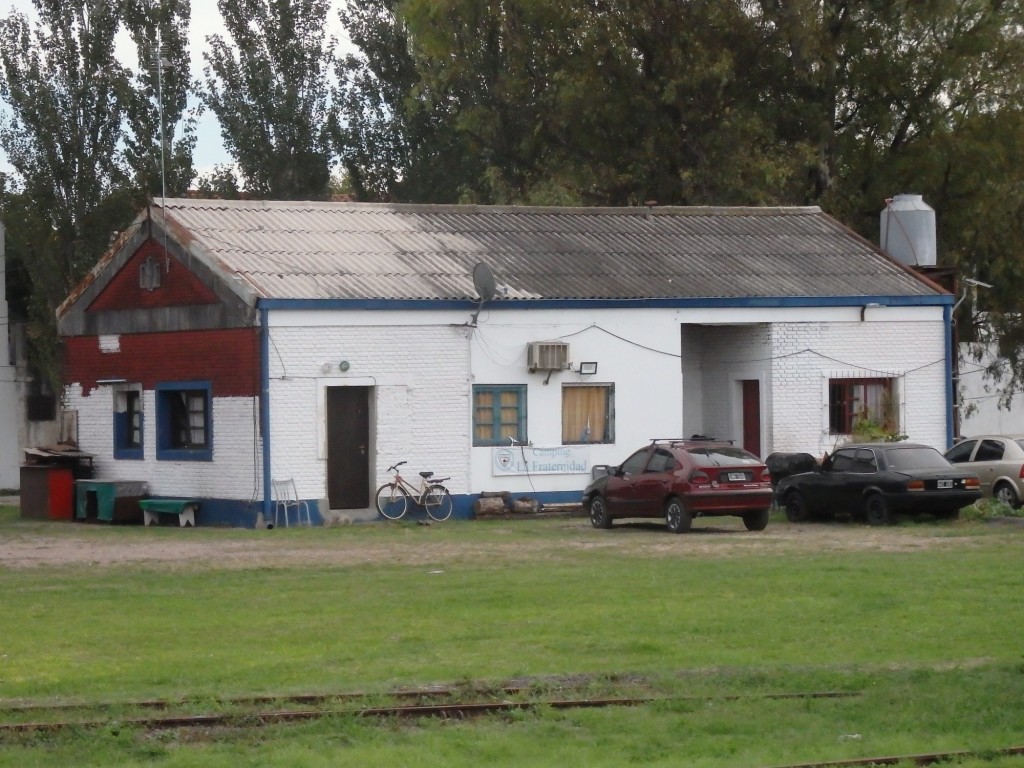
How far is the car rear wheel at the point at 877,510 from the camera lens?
85.8 feet

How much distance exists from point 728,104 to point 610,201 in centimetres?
435

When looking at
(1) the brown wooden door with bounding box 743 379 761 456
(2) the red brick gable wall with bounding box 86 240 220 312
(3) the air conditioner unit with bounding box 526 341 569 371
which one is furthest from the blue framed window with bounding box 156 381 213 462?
(1) the brown wooden door with bounding box 743 379 761 456

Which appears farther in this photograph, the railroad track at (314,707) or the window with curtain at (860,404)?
the window with curtain at (860,404)

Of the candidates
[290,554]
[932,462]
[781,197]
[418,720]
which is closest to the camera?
[418,720]

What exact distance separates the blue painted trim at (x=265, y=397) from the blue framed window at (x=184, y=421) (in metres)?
1.86

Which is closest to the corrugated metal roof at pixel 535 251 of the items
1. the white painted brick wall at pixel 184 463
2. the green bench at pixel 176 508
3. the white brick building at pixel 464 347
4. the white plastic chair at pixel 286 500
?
the white brick building at pixel 464 347

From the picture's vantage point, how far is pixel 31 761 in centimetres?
1022

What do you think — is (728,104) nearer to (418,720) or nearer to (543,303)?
(543,303)

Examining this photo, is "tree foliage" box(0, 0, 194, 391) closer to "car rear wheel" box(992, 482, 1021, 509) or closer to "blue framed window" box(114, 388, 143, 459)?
"blue framed window" box(114, 388, 143, 459)

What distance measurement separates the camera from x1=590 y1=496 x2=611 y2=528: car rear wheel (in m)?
27.1

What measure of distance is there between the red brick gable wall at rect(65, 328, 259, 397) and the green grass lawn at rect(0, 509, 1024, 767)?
591cm

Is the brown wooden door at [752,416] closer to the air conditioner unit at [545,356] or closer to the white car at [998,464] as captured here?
the white car at [998,464]

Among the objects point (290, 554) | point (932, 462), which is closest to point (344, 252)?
point (290, 554)

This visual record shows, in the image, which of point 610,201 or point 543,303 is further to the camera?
point 610,201
